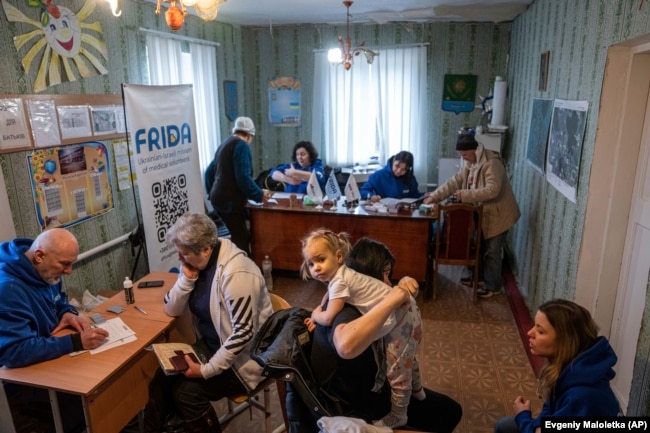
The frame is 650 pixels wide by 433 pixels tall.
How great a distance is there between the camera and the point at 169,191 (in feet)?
12.0

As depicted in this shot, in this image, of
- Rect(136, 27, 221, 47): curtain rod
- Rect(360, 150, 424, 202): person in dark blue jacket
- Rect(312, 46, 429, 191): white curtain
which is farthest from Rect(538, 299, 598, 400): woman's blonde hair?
Rect(312, 46, 429, 191): white curtain

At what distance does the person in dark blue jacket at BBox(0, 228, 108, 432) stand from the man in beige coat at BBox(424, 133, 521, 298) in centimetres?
299

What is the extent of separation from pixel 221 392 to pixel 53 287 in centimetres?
99

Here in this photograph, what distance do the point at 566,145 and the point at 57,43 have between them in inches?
132

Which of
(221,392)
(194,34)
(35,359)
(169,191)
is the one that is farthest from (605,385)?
→ (194,34)

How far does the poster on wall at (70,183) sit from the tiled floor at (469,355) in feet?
5.36

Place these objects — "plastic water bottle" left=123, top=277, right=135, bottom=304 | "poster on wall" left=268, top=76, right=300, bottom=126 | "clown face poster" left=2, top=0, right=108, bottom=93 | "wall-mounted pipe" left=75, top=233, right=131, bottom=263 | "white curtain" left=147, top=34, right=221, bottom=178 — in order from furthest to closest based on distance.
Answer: "poster on wall" left=268, top=76, right=300, bottom=126 → "white curtain" left=147, top=34, right=221, bottom=178 → "wall-mounted pipe" left=75, top=233, right=131, bottom=263 → "clown face poster" left=2, top=0, right=108, bottom=93 → "plastic water bottle" left=123, top=277, right=135, bottom=304

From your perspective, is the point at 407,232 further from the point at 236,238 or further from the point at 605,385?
the point at 605,385

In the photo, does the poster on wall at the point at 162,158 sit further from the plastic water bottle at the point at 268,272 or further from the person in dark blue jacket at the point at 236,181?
the plastic water bottle at the point at 268,272

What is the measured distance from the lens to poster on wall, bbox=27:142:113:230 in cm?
287

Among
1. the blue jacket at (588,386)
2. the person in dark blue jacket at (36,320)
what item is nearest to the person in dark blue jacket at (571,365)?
the blue jacket at (588,386)

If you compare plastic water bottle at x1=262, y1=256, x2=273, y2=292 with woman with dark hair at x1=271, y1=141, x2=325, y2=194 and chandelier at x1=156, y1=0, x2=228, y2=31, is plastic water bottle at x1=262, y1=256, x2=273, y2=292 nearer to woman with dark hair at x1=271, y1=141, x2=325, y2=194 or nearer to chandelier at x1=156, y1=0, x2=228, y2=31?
woman with dark hair at x1=271, y1=141, x2=325, y2=194

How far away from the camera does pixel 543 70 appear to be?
3.62 m

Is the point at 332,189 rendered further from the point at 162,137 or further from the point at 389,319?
the point at 389,319
